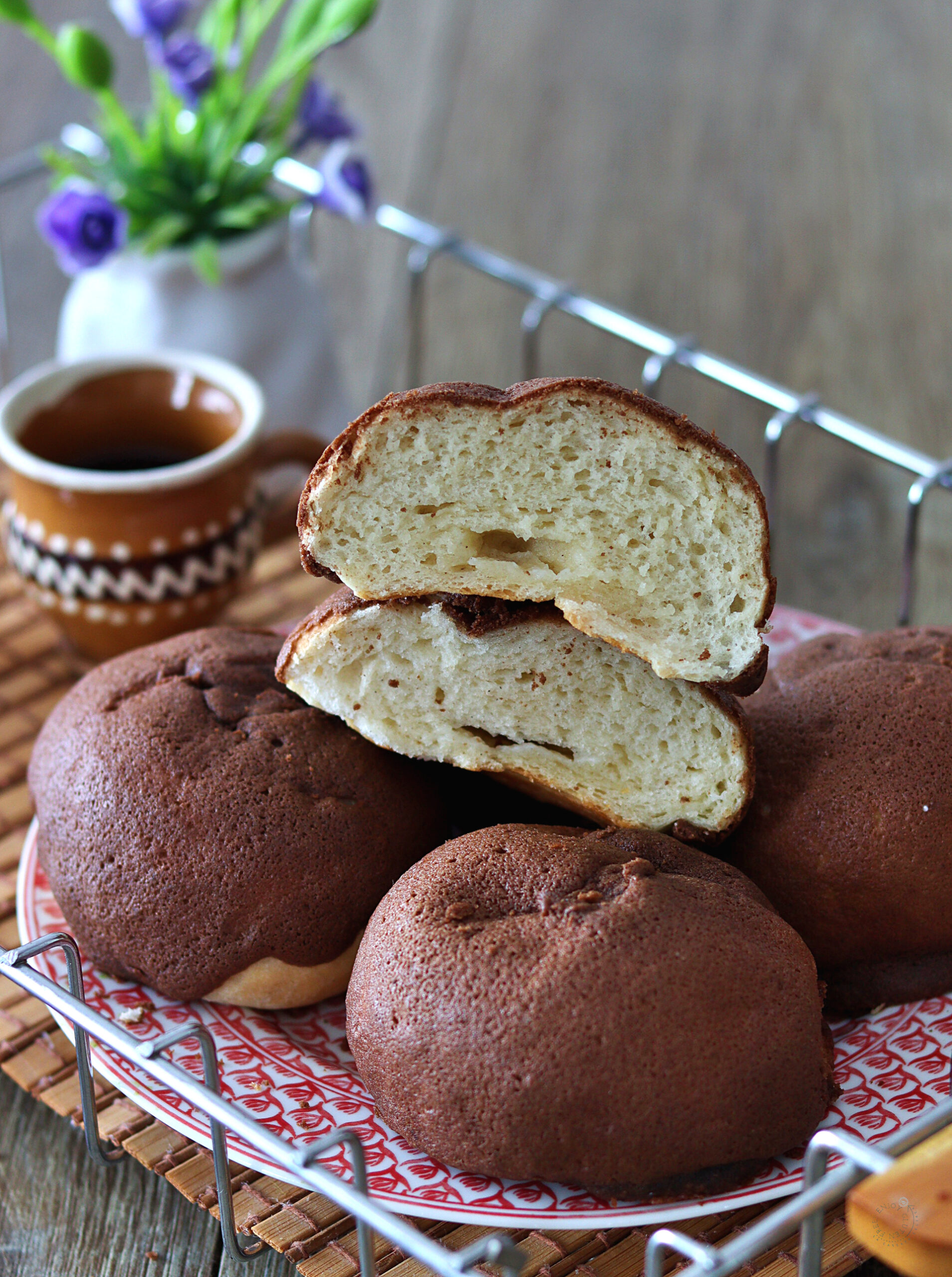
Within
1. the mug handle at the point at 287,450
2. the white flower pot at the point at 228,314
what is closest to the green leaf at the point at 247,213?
the white flower pot at the point at 228,314

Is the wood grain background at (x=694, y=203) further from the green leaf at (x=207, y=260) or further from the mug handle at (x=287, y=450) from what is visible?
the mug handle at (x=287, y=450)

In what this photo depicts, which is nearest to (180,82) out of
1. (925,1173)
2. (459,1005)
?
(459,1005)

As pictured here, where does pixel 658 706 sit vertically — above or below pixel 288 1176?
above

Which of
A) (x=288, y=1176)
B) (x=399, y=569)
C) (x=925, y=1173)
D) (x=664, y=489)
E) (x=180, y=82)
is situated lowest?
(x=288, y=1176)

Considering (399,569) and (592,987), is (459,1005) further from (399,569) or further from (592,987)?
(399,569)

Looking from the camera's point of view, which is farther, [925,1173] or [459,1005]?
[459,1005]

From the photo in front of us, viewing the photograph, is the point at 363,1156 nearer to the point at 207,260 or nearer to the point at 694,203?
the point at 207,260
